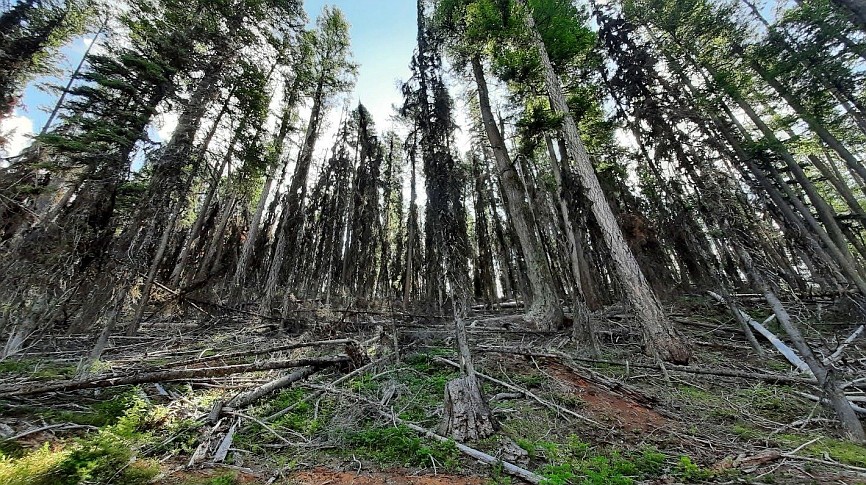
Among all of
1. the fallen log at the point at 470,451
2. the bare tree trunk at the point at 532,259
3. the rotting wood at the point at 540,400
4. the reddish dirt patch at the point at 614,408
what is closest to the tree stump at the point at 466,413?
the fallen log at the point at 470,451

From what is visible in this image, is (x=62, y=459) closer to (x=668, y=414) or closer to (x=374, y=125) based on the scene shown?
(x=668, y=414)

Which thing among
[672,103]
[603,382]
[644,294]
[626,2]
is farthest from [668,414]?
[626,2]

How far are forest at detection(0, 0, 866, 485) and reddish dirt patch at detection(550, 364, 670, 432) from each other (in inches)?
2.1

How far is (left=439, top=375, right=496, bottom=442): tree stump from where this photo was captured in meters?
3.20

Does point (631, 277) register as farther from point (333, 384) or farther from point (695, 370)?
point (333, 384)

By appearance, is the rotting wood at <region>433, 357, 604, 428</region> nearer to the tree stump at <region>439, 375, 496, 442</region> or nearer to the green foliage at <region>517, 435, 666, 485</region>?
the green foliage at <region>517, 435, 666, 485</region>

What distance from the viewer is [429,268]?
690 cm

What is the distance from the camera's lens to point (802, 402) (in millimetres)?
4137

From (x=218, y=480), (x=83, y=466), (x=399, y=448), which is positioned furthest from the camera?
(x=399, y=448)

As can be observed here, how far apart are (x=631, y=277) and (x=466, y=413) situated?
13.7 ft

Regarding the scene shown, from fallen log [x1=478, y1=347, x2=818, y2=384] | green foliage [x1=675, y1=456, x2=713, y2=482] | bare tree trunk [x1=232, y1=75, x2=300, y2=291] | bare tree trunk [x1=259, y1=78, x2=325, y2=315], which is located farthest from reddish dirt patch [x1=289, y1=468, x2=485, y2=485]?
bare tree trunk [x1=232, y1=75, x2=300, y2=291]

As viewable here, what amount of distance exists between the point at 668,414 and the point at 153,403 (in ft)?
19.4

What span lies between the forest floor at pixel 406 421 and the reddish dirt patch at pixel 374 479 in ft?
0.05

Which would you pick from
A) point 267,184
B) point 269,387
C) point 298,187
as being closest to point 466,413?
point 269,387
